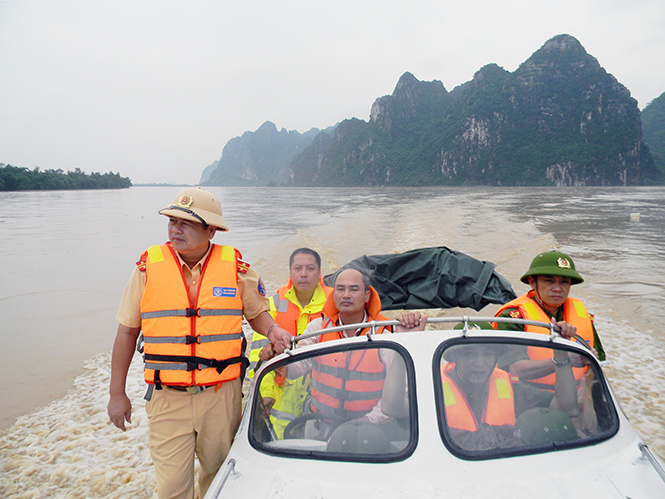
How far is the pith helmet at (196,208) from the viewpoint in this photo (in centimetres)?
189

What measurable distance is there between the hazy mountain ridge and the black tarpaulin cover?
109564mm

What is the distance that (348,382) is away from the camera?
1780 millimetres

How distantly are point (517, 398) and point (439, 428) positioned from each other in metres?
0.42

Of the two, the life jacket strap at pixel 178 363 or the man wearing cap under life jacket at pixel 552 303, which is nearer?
the life jacket strap at pixel 178 363

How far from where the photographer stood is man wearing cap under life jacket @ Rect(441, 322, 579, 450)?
5.21 ft

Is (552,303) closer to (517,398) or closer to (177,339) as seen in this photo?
(517,398)

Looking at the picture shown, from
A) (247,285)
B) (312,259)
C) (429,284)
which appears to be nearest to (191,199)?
(247,285)

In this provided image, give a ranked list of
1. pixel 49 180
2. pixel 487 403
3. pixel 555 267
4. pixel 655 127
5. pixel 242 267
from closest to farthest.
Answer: pixel 487 403 → pixel 242 267 → pixel 555 267 → pixel 49 180 → pixel 655 127

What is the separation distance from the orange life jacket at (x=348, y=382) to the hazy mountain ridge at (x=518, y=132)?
370 ft

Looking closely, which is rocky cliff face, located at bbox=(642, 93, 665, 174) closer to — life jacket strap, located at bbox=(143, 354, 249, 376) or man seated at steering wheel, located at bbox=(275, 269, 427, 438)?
man seated at steering wheel, located at bbox=(275, 269, 427, 438)

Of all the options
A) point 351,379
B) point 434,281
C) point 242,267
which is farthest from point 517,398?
point 434,281

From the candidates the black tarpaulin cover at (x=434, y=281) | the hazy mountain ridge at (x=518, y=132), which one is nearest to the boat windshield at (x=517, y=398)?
the black tarpaulin cover at (x=434, y=281)

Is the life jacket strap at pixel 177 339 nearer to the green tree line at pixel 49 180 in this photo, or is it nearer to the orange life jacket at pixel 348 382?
the orange life jacket at pixel 348 382

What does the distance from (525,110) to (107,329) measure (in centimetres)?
12963
